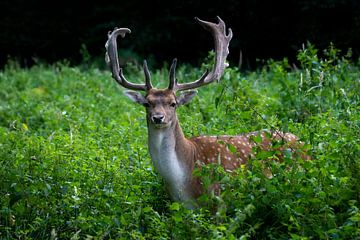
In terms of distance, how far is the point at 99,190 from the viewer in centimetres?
659

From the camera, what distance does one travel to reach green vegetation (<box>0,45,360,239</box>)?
5.67m

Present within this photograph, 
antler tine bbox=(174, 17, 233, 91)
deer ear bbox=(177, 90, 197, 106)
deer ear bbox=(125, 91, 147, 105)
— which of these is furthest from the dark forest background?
deer ear bbox=(125, 91, 147, 105)

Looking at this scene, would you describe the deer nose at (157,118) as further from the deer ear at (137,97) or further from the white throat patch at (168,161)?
the deer ear at (137,97)

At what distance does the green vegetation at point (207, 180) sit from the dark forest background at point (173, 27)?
22.7 feet

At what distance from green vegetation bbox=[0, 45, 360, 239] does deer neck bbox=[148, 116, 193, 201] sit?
0.14 metres

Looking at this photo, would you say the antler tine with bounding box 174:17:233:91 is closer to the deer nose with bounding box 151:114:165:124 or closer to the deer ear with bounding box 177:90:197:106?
the deer ear with bounding box 177:90:197:106

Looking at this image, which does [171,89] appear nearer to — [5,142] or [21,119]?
[5,142]

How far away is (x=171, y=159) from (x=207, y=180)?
114 centimetres

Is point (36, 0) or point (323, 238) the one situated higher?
point (36, 0)

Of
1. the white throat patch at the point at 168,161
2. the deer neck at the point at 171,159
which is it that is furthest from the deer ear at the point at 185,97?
the white throat patch at the point at 168,161

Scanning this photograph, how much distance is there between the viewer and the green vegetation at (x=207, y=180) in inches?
223

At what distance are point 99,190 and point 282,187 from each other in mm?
1483

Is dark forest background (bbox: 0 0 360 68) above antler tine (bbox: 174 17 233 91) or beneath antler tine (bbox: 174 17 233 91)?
beneath

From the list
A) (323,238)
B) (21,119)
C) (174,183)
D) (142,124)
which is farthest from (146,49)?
(323,238)
